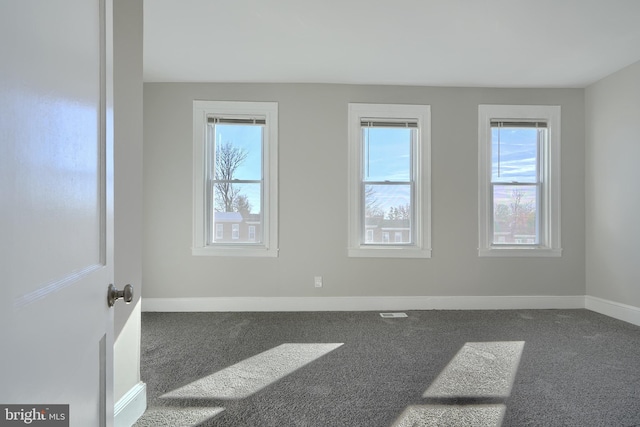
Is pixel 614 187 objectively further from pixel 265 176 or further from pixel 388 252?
pixel 265 176

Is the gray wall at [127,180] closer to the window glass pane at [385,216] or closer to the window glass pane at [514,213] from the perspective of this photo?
the window glass pane at [385,216]

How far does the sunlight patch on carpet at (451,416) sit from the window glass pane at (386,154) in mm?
2672

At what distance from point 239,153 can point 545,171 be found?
151 inches

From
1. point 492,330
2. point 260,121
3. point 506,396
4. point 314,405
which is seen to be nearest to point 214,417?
point 314,405

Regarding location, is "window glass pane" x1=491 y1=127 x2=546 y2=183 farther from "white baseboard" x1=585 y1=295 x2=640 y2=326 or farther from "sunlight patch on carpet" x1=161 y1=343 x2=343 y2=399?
"sunlight patch on carpet" x1=161 y1=343 x2=343 y2=399

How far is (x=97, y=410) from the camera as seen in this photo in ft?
2.84

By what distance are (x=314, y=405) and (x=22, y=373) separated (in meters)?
1.84

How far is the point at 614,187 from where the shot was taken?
149 inches

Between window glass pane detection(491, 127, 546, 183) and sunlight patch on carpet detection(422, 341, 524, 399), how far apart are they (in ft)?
6.95

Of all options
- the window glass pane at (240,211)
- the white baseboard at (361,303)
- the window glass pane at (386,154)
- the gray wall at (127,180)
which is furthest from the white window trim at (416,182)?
the gray wall at (127,180)

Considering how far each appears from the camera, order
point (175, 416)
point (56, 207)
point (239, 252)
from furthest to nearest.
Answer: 1. point (239, 252)
2. point (175, 416)
3. point (56, 207)

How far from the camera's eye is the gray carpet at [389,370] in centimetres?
195

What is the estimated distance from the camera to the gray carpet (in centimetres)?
195

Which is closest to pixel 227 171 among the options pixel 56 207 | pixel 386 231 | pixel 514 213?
pixel 386 231
